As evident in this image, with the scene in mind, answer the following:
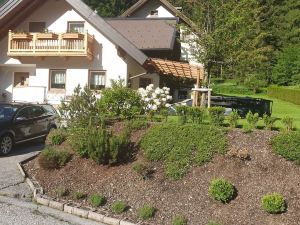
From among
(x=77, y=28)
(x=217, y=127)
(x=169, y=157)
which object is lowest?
(x=169, y=157)

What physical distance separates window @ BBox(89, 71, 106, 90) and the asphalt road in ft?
39.2

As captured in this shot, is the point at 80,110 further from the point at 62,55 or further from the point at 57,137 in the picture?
the point at 62,55

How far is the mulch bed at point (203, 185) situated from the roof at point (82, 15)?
11.3m

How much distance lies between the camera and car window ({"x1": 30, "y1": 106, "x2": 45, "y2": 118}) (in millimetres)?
15288

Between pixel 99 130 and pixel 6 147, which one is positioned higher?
pixel 99 130

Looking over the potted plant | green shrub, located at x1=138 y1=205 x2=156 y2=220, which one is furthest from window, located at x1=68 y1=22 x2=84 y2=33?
green shrub, located at x1=138 y1=205 x2=156 y2=220

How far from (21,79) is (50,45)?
382 centimetres

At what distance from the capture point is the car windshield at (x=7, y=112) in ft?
46.3

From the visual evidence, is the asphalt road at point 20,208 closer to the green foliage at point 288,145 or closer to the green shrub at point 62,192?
the green shrub at point 62,192

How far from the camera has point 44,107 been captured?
16469 mm

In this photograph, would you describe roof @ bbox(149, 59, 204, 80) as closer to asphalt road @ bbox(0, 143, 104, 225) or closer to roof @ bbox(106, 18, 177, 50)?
roof @ bbox(106, 18, 177, 50)

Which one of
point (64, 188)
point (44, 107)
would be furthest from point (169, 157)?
point (44, 107)

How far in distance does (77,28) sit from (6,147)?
1195 centimetres

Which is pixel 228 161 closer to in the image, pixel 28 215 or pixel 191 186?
pixel 191 186
